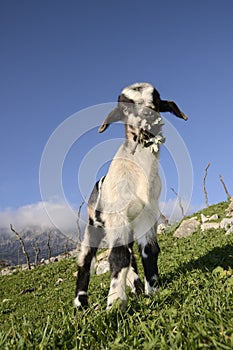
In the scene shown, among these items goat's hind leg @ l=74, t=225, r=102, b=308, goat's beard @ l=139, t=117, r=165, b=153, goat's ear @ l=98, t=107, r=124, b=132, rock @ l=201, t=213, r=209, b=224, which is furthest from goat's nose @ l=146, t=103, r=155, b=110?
rock @ l=201, t=213, r=209, b=224

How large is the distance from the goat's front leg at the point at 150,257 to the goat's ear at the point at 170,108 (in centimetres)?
234

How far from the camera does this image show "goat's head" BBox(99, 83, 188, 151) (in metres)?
5.96

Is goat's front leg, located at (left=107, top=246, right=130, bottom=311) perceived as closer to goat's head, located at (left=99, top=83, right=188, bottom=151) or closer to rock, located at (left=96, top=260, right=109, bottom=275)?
goat's head, located at (left=99, top=83, right=188, bottom=151)

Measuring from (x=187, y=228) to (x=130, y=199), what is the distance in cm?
1645

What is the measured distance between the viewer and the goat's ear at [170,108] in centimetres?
690

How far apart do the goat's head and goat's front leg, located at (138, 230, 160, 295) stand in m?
1.66

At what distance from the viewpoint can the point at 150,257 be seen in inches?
250

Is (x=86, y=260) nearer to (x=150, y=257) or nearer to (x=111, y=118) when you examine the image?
(x=150, y=257)

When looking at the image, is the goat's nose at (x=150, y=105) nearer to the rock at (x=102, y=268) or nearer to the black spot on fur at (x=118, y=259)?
the black spot on fur at (x=118, y=259)

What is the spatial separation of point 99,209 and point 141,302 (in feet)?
6.77

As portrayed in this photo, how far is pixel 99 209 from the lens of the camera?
6.25m

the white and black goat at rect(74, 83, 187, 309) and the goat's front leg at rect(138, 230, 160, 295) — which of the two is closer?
the white and black goat at rect(74, 83, 187, 309)

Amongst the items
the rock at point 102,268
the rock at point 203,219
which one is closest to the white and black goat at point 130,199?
the rock at point 102,268

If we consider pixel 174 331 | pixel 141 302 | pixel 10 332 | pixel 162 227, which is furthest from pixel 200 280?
pixel 162 227
